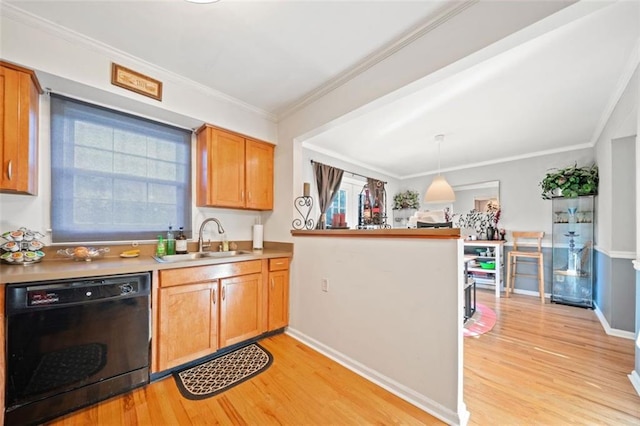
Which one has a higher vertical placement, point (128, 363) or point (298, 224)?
point (298, 224)

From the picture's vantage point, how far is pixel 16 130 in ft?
5.24

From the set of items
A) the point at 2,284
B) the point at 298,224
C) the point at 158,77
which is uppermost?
the point at 158,77

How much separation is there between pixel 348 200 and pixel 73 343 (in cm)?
424

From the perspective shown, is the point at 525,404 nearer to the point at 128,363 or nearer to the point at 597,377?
the point at 597,377

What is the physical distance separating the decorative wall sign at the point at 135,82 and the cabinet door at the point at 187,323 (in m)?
1.66

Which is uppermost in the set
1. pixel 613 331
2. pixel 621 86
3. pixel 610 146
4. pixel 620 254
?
pixel 621 86

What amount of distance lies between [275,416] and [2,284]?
5.57ft

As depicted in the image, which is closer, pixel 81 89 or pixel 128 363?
pixel 128 363

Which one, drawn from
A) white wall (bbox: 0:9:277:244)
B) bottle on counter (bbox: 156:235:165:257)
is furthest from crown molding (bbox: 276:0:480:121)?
bottle on counter (bbox: 156:235:165:257)

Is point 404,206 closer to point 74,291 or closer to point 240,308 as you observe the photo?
point 240,308

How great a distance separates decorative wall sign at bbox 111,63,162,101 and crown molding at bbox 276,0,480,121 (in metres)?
1.25

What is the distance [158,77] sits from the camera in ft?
7.07

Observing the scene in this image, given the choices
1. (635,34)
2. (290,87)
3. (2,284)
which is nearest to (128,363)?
(2,284)

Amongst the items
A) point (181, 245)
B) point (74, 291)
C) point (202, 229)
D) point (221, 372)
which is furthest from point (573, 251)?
point (74, 291)
